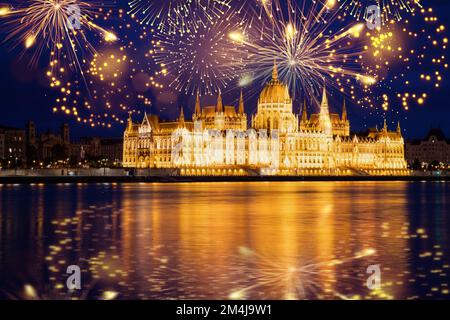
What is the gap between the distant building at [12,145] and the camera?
6678 inches

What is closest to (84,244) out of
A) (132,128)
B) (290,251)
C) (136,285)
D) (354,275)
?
(290,251)

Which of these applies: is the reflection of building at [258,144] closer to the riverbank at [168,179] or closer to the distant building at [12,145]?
the riverbank at [168,179]

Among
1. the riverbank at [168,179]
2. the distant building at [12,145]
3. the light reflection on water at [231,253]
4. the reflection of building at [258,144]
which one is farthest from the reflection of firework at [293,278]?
the distant building at [12,145]

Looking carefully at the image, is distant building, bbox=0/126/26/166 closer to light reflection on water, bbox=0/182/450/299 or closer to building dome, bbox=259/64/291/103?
building dome, bbox=259/64/291/103

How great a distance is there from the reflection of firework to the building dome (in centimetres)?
15174

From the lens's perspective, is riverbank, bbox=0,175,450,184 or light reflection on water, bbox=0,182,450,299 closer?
light reflection on water, bbox=0,182,450,299

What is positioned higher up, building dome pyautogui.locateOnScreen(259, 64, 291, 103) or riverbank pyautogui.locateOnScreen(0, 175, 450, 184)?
building dome pyautogui.locateOnScreen(259, 64, 291, 103)

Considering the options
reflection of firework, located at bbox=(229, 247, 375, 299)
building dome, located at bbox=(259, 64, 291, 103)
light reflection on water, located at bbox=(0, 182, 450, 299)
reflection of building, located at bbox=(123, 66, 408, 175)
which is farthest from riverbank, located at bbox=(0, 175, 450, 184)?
reflection of firework, located at bbox=(229, 247, 375, 299)

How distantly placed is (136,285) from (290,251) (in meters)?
7.71

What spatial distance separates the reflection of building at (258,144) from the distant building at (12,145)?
2572 centimetres

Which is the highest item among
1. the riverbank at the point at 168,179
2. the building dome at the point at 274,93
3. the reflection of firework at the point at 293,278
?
the building dome at the point at 274,93

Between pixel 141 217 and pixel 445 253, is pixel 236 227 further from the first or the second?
pixel 445 253

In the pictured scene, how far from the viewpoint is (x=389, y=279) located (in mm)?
19109

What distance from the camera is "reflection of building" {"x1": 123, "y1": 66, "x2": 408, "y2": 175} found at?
156250mm
